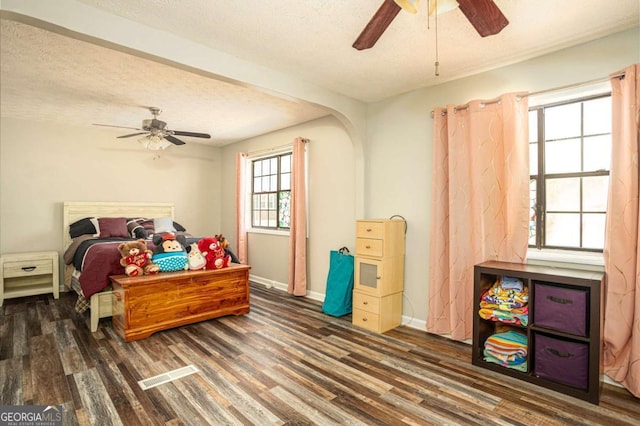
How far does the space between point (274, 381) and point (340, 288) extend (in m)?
1.65

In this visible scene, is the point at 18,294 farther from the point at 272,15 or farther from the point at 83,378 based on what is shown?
the point at 272,15

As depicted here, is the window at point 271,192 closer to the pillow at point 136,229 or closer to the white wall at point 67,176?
the white wall at point 67,176

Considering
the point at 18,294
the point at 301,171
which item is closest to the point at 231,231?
the point at 301,171

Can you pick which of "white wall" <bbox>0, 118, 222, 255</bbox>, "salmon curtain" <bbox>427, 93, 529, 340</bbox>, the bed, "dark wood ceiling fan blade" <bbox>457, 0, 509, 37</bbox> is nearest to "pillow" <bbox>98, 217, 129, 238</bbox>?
the bed

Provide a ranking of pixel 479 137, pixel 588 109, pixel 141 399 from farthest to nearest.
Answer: pixel 479 137, pixel 588 109, pixel 141 399

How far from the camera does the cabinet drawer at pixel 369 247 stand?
339cm

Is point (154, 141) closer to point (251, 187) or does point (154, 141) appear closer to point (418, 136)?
point (251, 187)

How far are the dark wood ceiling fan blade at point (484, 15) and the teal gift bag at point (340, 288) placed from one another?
107 inches

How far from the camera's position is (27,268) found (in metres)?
4.44

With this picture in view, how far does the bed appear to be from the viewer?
3.37 meters

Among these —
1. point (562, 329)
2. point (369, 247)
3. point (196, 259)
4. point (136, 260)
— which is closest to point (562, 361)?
point (562, 329)

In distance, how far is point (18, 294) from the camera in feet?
14.7

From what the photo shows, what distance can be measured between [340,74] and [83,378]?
3234 millimetres

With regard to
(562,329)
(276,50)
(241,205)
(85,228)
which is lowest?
(562,329)
